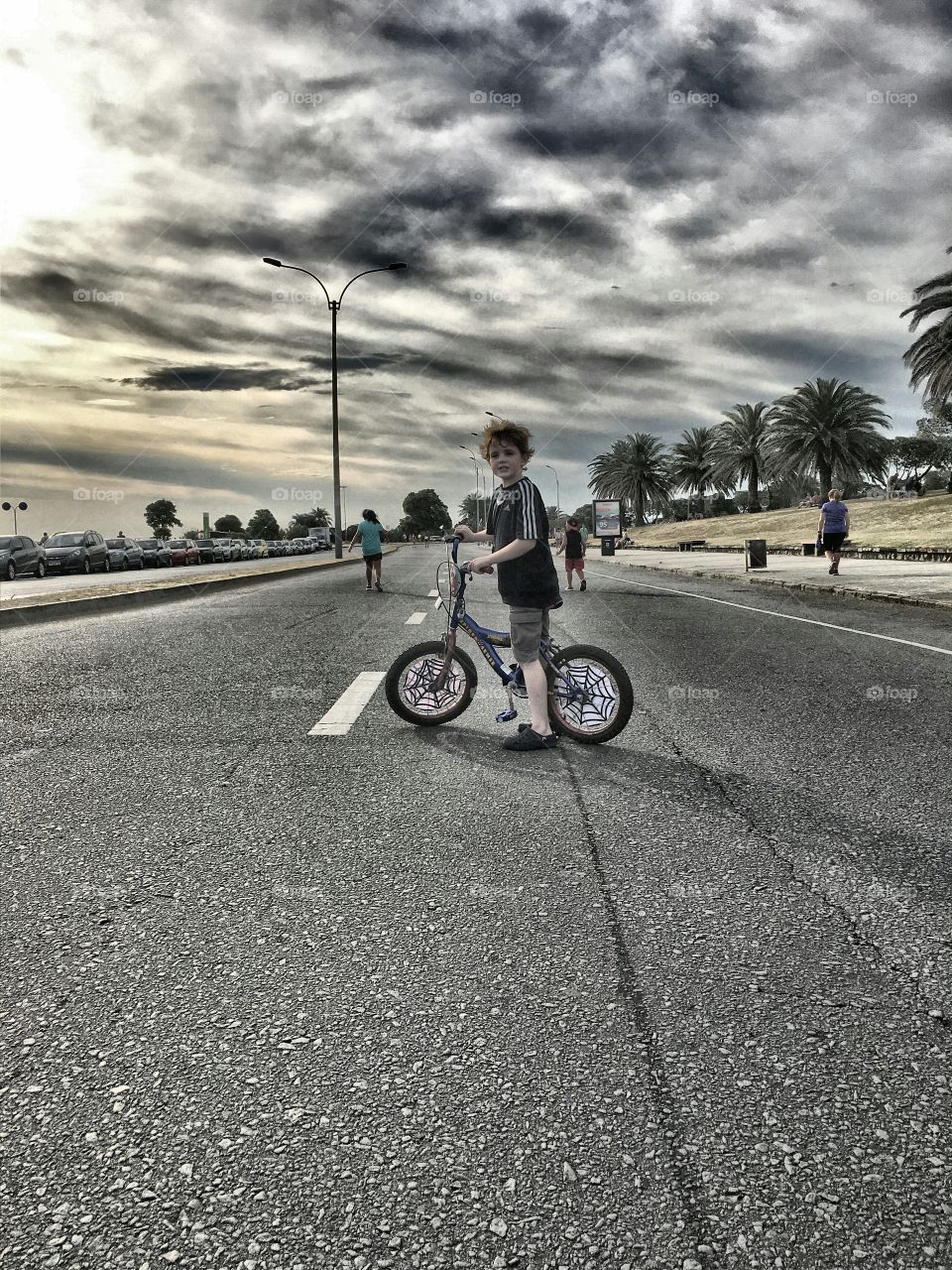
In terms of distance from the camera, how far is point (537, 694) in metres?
5.37

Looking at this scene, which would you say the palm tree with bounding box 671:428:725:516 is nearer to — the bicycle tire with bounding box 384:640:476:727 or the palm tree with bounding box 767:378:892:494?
the palm tree with bounding box 767:378:892:494

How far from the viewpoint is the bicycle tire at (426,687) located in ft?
19.5

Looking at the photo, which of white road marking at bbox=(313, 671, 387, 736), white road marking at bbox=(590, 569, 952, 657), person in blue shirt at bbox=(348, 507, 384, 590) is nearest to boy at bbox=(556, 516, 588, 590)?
white road marking at bbox=(590, 569, 952, 657)

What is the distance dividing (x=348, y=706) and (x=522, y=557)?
7.38 feet

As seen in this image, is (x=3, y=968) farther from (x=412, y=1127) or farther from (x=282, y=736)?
(x=282, y=736)

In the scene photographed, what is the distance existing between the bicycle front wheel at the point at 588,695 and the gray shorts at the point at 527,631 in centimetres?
22

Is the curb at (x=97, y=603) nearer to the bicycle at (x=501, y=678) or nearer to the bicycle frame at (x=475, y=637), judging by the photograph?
the bicycle at (x=501, y=678)

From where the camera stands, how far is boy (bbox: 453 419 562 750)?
5.02m

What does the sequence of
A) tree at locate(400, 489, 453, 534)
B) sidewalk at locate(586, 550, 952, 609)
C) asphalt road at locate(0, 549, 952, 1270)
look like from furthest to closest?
1. tree at locate(400, 489, 453, 534)
2. sidewalk at locate(586, 550, 952, 609)
3. asphalt road at locate(0, 549, 952, 1270)

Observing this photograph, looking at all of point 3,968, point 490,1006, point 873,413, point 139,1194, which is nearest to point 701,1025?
point 490,1006

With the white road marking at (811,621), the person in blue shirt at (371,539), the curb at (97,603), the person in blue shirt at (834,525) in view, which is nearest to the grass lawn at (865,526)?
the person in blue shirt at (834,525)

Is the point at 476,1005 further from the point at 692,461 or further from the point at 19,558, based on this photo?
the point at 692,461

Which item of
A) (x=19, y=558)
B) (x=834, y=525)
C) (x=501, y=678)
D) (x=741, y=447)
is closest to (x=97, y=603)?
(x=501, y=678)

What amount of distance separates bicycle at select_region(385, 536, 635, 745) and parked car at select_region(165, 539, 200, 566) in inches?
1912
